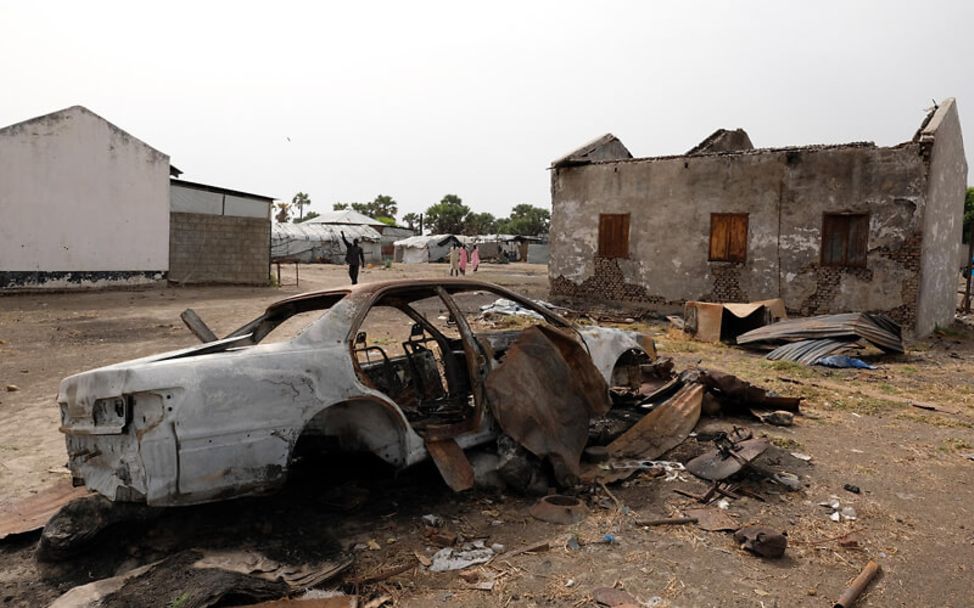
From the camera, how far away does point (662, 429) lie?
5160 millimetres

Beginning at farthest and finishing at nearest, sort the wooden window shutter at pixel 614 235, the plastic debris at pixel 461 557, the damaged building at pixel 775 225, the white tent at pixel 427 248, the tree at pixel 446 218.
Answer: the tree at pixel 446 218, the white tent at pixel 427 248, the wooden window shutter at pixel 614 235, the damaged building at pixel 775 225, the plastic debris at pixel 461 557

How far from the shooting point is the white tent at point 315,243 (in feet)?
132

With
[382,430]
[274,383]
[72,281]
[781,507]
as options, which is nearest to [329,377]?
[274,383]

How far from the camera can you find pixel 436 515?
3.83 meters

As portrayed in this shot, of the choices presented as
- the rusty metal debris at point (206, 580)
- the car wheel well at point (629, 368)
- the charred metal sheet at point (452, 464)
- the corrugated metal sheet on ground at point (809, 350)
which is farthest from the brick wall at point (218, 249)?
the rusty metal debris at point (206, 580)

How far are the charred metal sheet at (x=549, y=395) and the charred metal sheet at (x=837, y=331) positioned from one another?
7115 millimetres

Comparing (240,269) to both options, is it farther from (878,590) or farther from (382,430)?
(878,590)

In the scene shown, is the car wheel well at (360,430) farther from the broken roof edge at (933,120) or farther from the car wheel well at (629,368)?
the broken roof edge at (933,120)

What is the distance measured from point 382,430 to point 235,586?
4.16ft

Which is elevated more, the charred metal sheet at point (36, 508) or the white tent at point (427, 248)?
the white tent at point (427, 248)

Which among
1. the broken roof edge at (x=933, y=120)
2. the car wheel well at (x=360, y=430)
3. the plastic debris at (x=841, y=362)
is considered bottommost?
the plastic debris at (x=841, y=362)

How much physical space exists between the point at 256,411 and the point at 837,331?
391 inches

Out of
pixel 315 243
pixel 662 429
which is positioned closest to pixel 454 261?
pixel 315 243

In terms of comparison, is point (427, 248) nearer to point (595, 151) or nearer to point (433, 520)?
point (595, 151)
